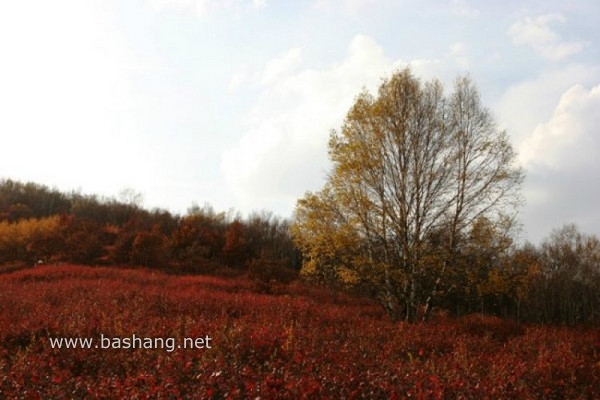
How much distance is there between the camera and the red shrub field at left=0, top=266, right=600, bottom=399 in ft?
22.6

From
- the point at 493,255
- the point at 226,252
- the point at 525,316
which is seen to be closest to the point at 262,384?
the point at 493,255

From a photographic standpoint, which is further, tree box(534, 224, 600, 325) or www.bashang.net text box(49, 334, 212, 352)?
tree box(534, 224, 600, 325)

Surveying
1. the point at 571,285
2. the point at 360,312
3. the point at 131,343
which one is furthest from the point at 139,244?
the point at 571,285

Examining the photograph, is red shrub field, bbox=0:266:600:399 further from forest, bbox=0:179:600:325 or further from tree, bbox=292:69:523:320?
forest, bbox=0:179:600:325

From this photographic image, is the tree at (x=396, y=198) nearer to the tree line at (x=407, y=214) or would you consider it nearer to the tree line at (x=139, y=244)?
the tree line at (x=407, y=214)

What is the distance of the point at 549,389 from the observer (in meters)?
7.68

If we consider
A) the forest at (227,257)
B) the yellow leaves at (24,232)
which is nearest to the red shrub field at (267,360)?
the forest at (227,257)

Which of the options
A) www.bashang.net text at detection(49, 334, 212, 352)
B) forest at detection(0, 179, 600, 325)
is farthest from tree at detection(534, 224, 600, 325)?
www.bashang.net text at detection(49, 334, 212, 352)

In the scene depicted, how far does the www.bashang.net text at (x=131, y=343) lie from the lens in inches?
372

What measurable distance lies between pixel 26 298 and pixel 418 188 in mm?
14540

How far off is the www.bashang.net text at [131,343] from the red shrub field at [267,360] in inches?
1.6

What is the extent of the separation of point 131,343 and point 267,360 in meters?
3.14

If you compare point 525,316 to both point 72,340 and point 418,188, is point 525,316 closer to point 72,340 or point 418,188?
point 418,188

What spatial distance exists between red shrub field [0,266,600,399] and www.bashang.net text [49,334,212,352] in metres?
0.04
